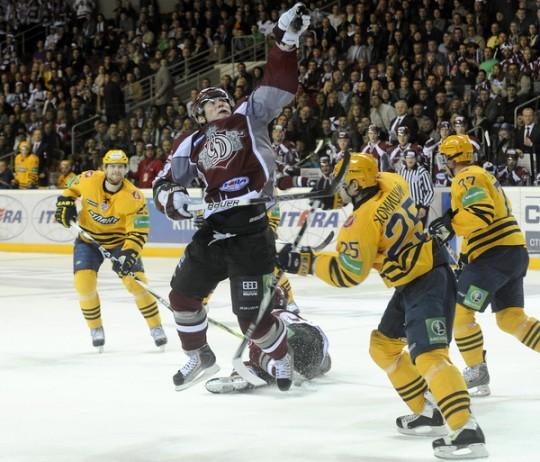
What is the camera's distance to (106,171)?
7.65 m

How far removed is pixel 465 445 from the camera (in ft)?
13.7

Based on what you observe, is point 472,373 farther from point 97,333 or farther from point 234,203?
point 97,333

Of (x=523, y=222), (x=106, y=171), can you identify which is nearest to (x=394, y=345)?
(x=106, y=171)

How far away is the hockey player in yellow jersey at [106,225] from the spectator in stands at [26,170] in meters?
9.41

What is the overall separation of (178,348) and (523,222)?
6.15 m

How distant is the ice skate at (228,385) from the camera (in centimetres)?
579

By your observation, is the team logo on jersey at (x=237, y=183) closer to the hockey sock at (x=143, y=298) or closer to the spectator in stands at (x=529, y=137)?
the hockey sock at (x=143, y=298)

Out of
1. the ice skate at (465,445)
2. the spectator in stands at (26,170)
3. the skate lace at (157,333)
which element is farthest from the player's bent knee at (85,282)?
the spectator in stands at (26,170)

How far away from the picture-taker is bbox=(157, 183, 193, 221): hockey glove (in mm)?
5090

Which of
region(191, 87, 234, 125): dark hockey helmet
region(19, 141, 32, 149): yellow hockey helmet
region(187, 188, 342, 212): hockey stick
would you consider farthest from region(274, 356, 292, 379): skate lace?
region(19, 141, 32, 149): yellow hockey helmet

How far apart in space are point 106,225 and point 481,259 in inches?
119

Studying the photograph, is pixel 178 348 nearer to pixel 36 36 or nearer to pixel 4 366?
pixel 4 366

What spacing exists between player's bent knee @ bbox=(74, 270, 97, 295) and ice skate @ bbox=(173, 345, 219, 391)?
239cm

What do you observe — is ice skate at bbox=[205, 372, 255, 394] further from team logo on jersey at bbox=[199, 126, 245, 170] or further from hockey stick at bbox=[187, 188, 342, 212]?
team logo on jersey at bbox=[199, 126, 245, 170]
